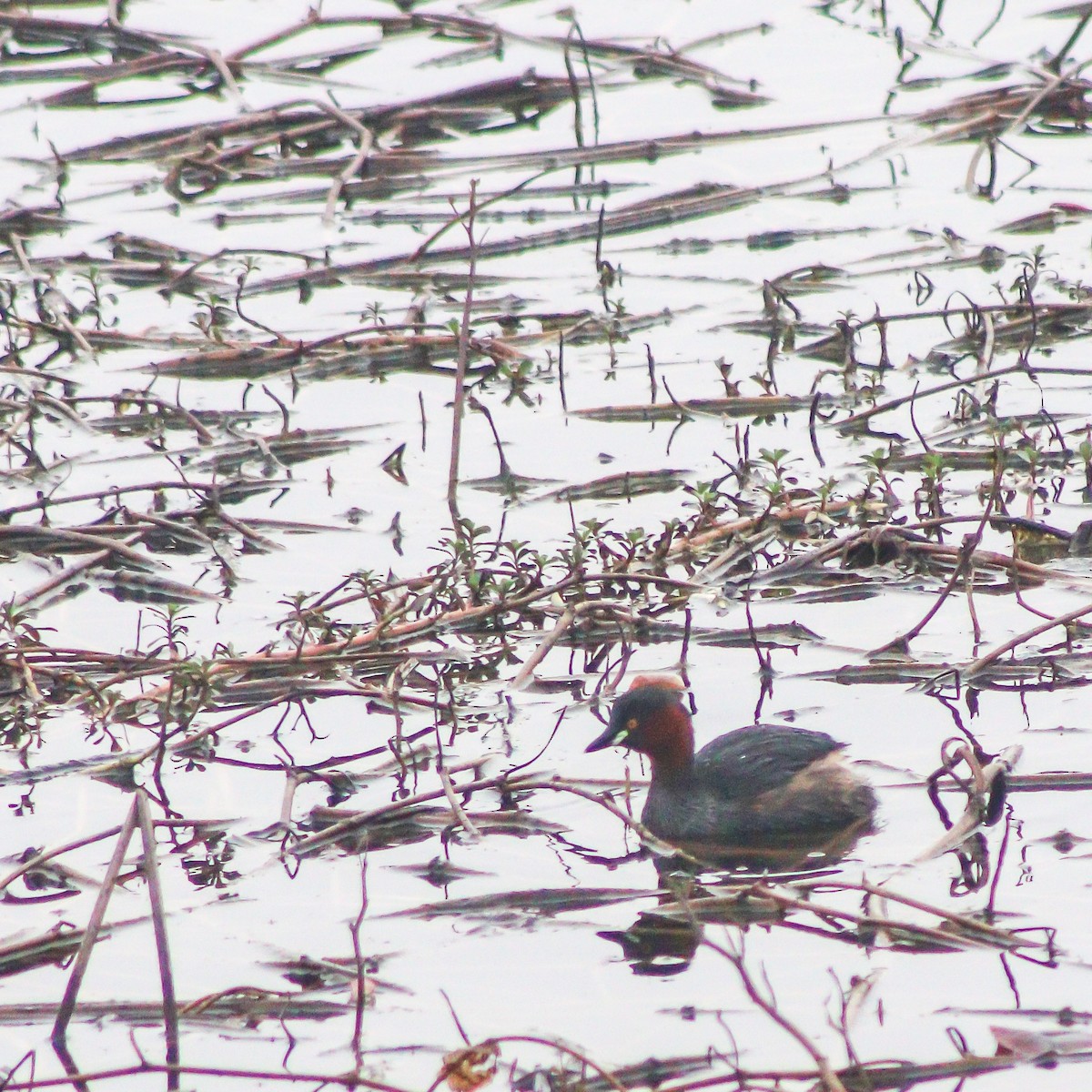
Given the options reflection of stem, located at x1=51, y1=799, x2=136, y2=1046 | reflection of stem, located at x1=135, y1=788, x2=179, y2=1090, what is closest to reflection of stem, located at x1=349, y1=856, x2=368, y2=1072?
reflection of stem, located at x1=135, y1=788, x2=179, y2=1090

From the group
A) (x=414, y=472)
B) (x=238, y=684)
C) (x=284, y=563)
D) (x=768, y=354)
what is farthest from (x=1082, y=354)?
(x=238, y=684)

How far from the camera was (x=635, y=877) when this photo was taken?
20.4 ft

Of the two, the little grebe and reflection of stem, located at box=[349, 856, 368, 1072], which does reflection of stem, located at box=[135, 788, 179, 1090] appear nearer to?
reflection of stem, located at box=[349, 856, 368, 1072]

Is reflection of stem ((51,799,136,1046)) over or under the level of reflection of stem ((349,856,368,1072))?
over

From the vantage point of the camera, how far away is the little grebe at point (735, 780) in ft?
21.6

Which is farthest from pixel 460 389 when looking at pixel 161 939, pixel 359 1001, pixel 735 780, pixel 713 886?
pixel 161 939

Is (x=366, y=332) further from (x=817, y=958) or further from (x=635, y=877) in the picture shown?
(x=817, y=958)

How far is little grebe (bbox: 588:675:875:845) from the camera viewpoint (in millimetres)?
6590

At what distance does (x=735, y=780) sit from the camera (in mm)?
6734

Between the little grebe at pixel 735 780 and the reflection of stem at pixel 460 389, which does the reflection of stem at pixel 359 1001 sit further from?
the reflection of stem at pixel 460 389

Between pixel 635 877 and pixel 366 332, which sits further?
pixel 366 332

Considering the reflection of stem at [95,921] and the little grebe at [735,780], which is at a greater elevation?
the reflection of stem at [95,921]

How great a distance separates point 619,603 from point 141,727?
176 cm

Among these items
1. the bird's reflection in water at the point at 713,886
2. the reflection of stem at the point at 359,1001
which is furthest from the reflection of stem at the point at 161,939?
the bird's reflection in water at the point at 713,886
